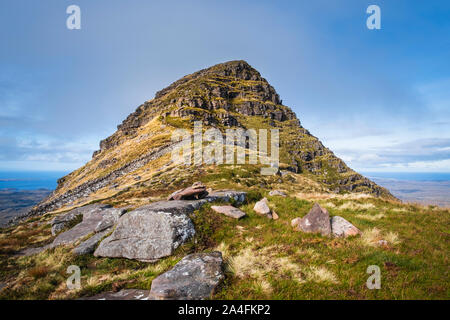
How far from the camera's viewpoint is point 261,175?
147ft

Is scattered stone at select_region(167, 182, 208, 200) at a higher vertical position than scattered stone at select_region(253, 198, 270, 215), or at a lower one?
higher

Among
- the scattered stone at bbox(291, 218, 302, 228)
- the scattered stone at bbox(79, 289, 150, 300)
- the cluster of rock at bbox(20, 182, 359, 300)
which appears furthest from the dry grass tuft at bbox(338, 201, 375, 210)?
the scattered stone at bbox(79, 289, 150, 300)

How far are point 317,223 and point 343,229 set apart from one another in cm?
130

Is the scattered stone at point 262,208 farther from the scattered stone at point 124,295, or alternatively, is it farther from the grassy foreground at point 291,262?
the scattered stone at point 124,295

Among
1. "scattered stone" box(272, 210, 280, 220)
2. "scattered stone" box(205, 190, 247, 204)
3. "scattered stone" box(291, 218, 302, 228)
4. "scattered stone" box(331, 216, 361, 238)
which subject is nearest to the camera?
"scattered stone" box(331, 216, 361, 238)

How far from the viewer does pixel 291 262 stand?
7988 millimetres

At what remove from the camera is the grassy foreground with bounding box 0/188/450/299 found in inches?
247

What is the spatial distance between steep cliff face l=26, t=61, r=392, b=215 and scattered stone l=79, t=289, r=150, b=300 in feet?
95.0
